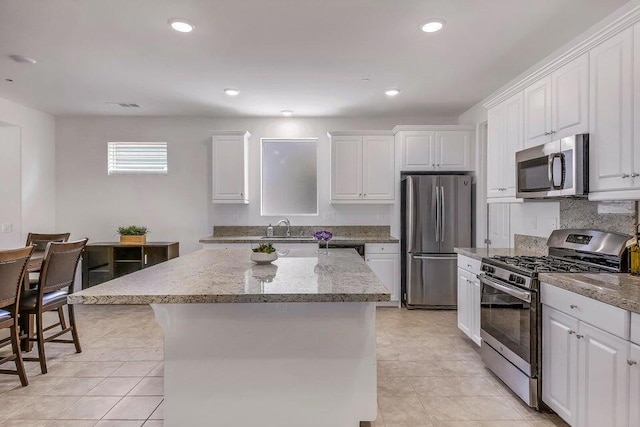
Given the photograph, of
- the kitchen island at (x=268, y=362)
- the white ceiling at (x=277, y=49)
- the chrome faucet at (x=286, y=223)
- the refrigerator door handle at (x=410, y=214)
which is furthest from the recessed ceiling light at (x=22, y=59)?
the refrigerator door handle at (x=410, y=214)

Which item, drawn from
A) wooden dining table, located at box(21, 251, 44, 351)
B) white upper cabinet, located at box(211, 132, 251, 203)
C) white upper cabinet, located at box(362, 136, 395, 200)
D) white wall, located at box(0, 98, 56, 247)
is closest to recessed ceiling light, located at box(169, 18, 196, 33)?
wooden dining table, located at box(21, 251, 44, 351)

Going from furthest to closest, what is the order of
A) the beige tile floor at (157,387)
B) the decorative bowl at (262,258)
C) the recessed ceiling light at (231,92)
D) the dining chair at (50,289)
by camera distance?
1. the recessed ceiling light at (231,92)
2. the dining chair at (50,289)
3. the decorative bowl at (262,258)
4. the beige tile floor at (157,387)

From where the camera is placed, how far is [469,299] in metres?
3.32

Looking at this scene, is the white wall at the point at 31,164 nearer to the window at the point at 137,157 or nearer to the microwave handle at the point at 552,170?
the window at the point at 137,157

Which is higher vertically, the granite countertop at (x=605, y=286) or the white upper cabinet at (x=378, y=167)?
the white upper cabinet at (x=378, y=167)

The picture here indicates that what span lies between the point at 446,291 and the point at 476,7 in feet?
10.6

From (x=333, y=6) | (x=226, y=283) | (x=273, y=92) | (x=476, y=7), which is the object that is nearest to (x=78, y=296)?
(x=226, y=283)

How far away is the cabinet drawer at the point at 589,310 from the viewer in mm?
1628

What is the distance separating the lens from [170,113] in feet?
16.5

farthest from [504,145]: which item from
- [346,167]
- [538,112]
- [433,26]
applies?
[346,167]

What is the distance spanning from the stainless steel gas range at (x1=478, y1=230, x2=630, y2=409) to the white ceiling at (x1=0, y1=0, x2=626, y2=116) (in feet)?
5.20

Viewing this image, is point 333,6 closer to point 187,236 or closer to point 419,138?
point 419,138

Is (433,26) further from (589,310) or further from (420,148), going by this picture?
(420,148)

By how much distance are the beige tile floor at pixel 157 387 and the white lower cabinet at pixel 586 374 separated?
0.99ft
